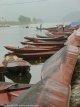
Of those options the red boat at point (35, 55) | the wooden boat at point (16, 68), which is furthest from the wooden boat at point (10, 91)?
the red boat at point (35, 55)

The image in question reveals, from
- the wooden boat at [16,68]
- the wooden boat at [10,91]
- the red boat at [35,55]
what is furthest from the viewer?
the red boat at [35,55]

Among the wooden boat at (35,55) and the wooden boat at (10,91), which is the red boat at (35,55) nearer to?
the wooden boat at (35,55)

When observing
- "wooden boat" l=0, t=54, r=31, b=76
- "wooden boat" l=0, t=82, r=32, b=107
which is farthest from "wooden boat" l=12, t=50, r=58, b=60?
"wooden boat" l=0, t=82, r=32, b=107

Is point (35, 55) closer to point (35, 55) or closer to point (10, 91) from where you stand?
point (35, 55)

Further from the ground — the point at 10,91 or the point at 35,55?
the point at 10,91

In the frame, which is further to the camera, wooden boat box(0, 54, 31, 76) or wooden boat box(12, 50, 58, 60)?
wooden boat box(12, 50, 58, 60)

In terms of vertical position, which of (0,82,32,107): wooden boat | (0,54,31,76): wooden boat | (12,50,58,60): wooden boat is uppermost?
(0,82,32,107): wooden boat

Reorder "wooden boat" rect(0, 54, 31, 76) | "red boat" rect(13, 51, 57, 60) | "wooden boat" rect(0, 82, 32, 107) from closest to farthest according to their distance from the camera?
"wooden boat" rect(0, 82, 32, 107)
"wooden boat" rect(0, 54, 31, 76)
"red boat" rect(13, 51, 57, 60)

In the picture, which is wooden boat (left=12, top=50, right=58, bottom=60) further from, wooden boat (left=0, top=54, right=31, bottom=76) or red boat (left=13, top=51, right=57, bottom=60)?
wooden boat (left=0, top=54, right=31, bottom=76)

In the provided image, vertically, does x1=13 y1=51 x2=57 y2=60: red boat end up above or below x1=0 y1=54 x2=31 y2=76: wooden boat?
below

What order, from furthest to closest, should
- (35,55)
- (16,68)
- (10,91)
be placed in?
(35,55)
(16,68)
(10,91)

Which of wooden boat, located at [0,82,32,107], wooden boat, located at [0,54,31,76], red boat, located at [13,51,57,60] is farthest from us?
red boat, located at [13,51,57,60]

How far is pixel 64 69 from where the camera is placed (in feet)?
A: 23.6

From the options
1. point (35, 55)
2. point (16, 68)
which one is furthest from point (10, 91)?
point (35, 55)
